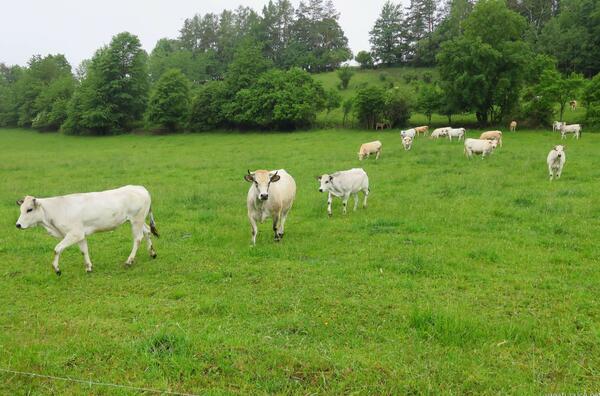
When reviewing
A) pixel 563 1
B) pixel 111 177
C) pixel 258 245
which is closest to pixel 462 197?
pixel 258 245

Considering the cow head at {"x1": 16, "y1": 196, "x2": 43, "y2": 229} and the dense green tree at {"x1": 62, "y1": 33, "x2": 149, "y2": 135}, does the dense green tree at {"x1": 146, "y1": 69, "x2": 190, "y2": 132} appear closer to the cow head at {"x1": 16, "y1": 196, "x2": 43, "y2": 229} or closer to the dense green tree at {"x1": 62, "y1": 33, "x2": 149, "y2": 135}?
the dense green tree at {"x1": 62, "y1": 33, "x2": 149, "y2": 135}

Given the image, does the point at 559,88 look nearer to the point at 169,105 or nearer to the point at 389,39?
the point at 169,105

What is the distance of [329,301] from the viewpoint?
6871 mm

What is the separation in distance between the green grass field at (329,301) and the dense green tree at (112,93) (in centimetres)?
4540

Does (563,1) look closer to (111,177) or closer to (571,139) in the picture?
(571,139)

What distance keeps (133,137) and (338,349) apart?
52.2m

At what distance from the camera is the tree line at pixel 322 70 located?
4078 cm

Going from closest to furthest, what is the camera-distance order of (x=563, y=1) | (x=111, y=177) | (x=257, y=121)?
(x=111, y=177)
(x=257, y=121)
(x=563, y=1)

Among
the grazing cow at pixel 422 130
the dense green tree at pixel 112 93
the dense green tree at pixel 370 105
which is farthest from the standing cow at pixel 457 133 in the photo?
the dense green tree at pixel 112 93

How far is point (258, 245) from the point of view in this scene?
1047cm

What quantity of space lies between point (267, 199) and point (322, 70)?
90.8m

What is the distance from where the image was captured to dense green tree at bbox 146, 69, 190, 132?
53.2m

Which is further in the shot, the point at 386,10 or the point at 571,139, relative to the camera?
the point at 386,10

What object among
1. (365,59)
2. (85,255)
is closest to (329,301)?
(85,255)
